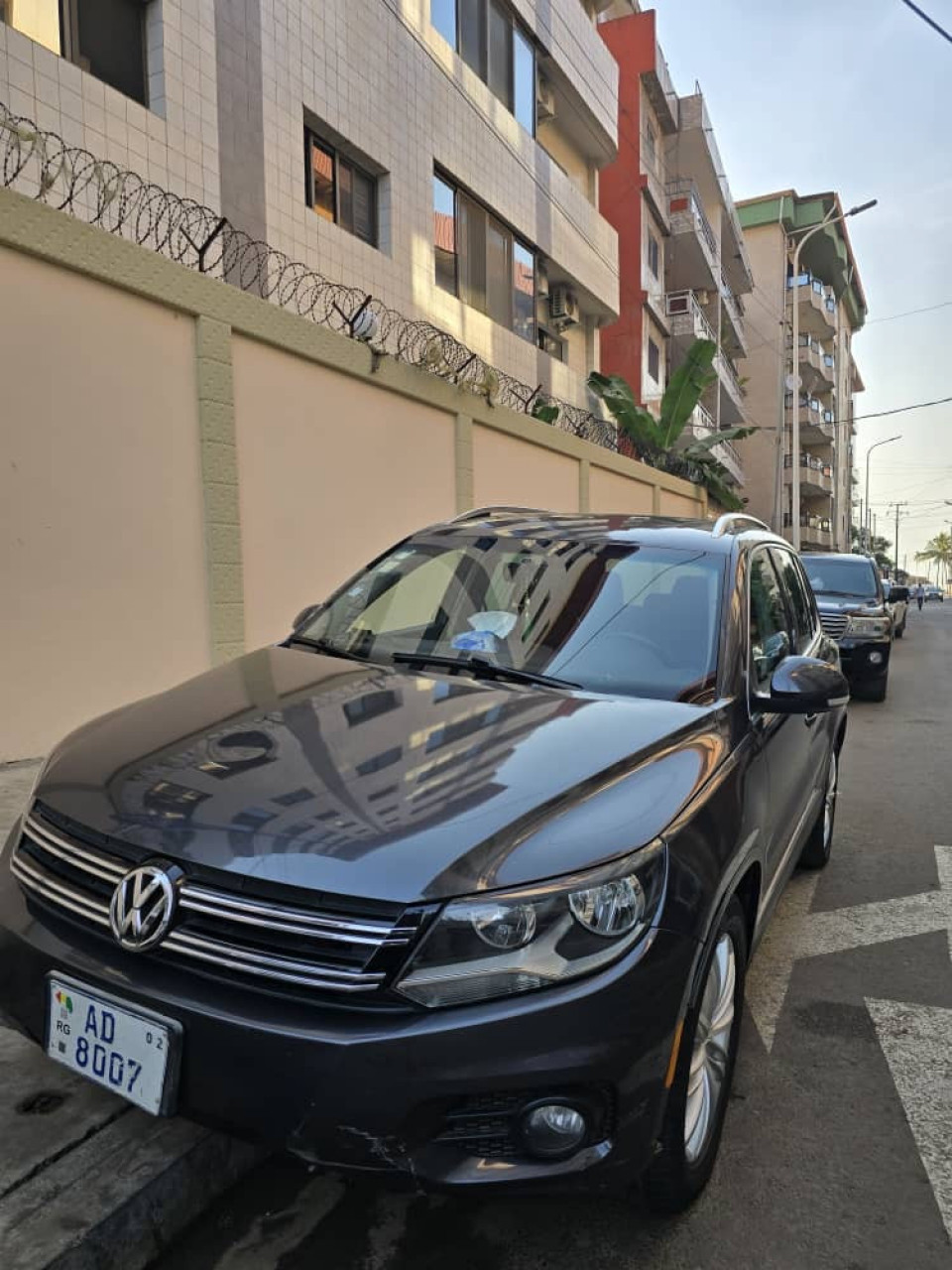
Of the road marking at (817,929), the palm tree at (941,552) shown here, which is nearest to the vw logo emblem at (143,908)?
the road marking at (817,929)

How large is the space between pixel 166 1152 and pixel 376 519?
7.01 metres

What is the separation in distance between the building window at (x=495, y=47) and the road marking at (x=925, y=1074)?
42.9ft

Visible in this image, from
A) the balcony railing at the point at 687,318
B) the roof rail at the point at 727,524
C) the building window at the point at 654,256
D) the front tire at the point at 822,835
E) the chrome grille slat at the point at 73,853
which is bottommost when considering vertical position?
the front tire at the point at 822,835

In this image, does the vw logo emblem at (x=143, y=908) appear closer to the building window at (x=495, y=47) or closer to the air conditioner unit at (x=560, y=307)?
the building window at (x=495, y=47)

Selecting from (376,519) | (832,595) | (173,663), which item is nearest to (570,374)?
(832,595)

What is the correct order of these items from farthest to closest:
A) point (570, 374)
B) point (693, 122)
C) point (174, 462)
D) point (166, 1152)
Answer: point (693, 122), point (570, 374), point (174, 462), point (166, 1152)

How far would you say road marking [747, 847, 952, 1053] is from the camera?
134 inches

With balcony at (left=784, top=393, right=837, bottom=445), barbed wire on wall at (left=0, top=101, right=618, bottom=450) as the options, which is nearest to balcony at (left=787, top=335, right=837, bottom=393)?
balcony at (left=784, top=393, right=837, bottom=445)

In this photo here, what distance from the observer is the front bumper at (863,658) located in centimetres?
1017

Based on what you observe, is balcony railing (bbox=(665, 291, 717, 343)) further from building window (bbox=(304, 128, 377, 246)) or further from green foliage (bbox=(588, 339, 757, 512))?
building window (bbox=(304, 128, 377, 246))

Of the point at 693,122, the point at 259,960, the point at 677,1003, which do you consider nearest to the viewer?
the point at 259,960

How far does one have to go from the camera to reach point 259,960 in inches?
68.6

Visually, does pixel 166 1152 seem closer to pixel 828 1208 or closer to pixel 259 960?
pixel 259 960

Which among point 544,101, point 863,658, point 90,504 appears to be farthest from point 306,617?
point 544,101
